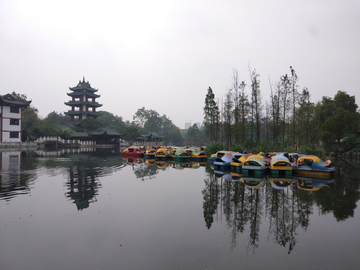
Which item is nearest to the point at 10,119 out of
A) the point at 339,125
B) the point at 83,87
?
the point at 83,87

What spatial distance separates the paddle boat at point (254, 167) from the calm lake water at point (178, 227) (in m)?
2.73

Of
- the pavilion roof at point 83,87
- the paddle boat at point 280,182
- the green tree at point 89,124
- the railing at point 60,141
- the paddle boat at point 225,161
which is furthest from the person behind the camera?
the pavilion roof at point 83,87

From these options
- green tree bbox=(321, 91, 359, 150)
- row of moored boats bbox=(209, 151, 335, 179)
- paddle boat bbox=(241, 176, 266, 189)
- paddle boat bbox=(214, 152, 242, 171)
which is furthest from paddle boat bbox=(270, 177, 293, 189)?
green tree bbox=(321, 91, 359, 150)

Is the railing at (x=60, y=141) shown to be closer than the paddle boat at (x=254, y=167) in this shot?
No

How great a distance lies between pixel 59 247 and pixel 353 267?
4.97m

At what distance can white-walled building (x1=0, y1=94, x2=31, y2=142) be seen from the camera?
39.3 metres

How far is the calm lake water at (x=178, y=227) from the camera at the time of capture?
3.99 m

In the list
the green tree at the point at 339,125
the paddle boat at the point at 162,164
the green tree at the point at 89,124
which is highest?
the green tree at the point at 89,124

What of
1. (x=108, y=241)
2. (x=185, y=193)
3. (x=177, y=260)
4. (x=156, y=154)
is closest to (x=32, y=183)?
(x=185, y=193)

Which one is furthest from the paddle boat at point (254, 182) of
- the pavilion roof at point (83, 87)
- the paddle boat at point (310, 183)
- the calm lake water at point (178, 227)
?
the pavilion roof at point (83, 87)

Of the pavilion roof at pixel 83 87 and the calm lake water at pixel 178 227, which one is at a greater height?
the pavilion roof at pixel 83 87

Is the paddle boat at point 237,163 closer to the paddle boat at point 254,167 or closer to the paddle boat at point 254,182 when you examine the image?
the paddle boat at point 254,167

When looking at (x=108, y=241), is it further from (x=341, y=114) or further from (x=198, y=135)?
(x=198, y=135)

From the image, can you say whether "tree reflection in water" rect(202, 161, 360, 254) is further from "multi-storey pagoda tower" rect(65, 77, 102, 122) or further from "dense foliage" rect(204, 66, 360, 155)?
"multi-storey pagoda tower" rect(65, 77, 102, 122)
